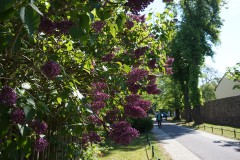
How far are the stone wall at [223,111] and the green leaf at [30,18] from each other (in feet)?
104

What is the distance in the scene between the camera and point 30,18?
158 centimetres

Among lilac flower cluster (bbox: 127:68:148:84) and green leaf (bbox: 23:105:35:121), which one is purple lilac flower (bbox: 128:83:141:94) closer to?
lilac flower cluster (bbox: 127:68:148:84)

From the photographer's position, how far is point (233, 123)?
32.8 metres

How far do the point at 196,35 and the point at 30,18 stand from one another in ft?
133

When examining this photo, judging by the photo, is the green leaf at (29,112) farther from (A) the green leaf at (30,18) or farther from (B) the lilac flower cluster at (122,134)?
(B) the lilac flower cluster at (122,134)

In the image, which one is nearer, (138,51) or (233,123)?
(138,51)

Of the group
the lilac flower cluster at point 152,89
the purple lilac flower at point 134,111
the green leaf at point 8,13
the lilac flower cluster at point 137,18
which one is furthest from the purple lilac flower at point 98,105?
the lilac flower cluster at point 137,18

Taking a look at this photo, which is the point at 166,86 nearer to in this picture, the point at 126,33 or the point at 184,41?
the point at 184,41

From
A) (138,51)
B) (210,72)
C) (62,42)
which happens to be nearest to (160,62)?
(138,51)

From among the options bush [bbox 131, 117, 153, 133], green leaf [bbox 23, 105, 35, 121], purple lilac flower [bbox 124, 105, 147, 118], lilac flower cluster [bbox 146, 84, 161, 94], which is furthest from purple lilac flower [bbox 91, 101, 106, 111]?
bush [bbox 131, 117, 153, 133]

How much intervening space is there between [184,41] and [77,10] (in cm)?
4059

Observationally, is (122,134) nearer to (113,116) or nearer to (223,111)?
(113,116)

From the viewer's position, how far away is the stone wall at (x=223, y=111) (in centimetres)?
3191

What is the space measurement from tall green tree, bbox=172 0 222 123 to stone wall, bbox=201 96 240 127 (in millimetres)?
1895
